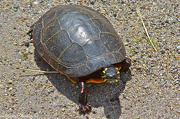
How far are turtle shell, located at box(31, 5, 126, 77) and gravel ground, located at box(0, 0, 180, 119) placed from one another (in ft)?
1.97

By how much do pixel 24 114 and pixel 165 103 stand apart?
2.76 meters

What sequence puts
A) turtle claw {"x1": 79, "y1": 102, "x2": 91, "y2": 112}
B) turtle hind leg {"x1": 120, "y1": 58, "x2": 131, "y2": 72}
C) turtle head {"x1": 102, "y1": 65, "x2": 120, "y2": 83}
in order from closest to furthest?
1. turtle head {"x1": 102, "y1": 65, "x2": 120, "y2": 83}
2. turtle claw {"x1": 79, "y1": 102, "x2": 91, "y2": 112}
3. turtle hind leg {"x1": 120, "y1": 58, "x2": 131, "y2": 72}

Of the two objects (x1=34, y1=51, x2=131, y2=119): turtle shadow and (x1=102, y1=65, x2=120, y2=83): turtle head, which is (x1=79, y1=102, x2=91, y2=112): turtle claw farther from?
(x1=102, y1=65, x2=120, y2=83): turtle head

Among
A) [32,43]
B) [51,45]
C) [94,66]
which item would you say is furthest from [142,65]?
[32,43]

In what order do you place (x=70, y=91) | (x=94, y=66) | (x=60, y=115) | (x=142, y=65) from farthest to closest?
(x=142, y=65) → (x=70, y=91) → (x=60, y=115) → (x=94, y=66)

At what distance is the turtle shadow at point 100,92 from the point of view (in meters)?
4.05

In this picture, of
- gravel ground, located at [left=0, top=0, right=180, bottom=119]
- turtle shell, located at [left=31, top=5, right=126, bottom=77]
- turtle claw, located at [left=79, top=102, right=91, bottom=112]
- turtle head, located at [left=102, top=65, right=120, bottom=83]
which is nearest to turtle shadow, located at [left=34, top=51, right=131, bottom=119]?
gravel ground, located at [left=0, top=0, right=180, bottom=119]

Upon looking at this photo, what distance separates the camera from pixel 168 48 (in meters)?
4.75

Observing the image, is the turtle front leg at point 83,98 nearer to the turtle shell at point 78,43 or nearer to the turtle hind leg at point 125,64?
the turtle shell at point 78,43

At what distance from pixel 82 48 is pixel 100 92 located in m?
1.04

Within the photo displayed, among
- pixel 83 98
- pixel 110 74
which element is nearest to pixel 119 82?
pixel 110 74

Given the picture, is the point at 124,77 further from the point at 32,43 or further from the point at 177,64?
the point at 32,43

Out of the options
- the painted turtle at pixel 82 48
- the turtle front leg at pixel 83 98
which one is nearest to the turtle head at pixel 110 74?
the painted turtle at pixel 82 48

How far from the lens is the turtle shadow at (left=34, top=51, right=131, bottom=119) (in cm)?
405
